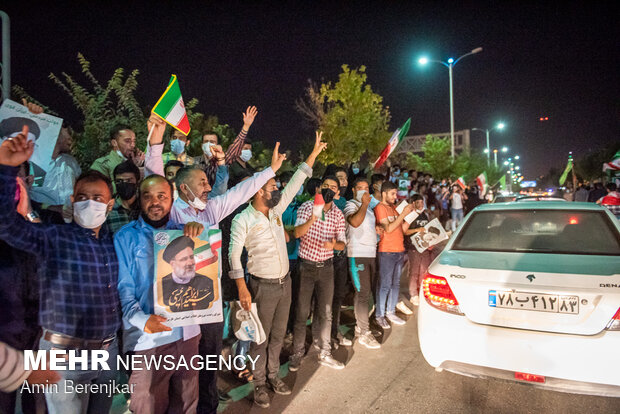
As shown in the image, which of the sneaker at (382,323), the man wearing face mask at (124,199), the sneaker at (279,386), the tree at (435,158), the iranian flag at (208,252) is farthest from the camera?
the tree at (435,158)

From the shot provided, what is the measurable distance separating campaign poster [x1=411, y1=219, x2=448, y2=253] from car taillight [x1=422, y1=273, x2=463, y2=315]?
2.18 metres

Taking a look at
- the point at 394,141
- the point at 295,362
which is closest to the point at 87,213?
the point at 295,362

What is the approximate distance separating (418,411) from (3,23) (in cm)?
587

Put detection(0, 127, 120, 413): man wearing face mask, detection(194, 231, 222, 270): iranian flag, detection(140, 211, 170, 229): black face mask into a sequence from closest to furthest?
detection(0, 127, 120, 413): man wearing face mask
detection(194, 231, 222, 270): iranian flag
detection(140, 211, 170, 229): black face mask

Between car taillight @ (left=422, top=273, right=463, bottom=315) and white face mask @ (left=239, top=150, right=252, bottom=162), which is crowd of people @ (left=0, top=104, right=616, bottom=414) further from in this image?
car taillight @ (left=422, top=273, right=463, bottom=315)

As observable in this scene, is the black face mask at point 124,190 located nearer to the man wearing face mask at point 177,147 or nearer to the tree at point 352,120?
the man wearing face mask at point 177,147

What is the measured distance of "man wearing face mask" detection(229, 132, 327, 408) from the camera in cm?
334

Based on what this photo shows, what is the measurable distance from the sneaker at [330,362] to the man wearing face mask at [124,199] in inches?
94.2

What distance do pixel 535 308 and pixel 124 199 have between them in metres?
3.35

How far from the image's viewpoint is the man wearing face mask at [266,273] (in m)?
3.34

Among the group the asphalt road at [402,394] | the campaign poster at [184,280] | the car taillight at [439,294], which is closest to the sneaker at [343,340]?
the asphalt road at [402,394]

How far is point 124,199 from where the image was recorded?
3168mm

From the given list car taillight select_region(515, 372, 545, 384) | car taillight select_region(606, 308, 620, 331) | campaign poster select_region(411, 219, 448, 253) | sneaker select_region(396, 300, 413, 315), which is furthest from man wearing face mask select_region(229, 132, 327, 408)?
sneaker select_region(396, 300, 413, 315)

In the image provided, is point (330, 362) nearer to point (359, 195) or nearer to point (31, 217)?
point (359, 195)
